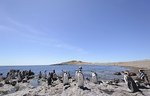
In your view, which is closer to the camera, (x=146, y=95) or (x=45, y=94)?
(x=146, y=95)

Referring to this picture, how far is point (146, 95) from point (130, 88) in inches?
96.0

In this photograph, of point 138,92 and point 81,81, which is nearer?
point 138,92

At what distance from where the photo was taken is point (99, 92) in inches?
831

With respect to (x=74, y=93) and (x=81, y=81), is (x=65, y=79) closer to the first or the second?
(x=81, y=81)

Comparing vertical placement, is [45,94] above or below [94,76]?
below

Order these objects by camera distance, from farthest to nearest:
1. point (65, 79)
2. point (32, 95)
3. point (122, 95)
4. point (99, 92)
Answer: point (65, 79) → point (32, 95) → point (99, 92) → point (122, 95)

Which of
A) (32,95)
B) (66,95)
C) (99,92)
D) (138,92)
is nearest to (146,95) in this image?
(138,92)

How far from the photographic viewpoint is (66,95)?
69.7 ft

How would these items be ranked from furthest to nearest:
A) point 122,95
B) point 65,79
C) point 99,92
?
1. point 65,79
2. point 99,92
3. point 122,95

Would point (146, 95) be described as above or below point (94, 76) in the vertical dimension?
below

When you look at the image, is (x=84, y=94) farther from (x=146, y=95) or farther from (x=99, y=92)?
(x=146, y=95)

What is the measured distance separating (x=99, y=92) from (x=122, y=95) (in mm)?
2557

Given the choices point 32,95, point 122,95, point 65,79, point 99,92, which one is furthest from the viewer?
point 65,79

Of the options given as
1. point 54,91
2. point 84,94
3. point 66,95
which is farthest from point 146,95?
point 54,91
